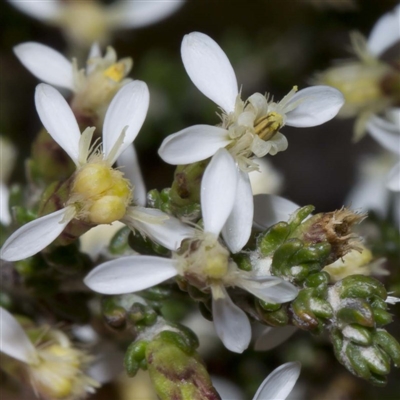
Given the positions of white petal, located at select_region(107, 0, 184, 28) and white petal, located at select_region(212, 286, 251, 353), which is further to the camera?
white petal, located at select_region(107, 0, 184, 28)

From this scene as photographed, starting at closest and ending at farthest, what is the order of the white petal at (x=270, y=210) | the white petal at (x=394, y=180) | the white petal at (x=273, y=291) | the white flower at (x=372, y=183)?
1. the white petal at (x=273, y=291)
2. the white petal at (x=270, y=210)
3. the white petal at (x=394, y=180)
4. the white flower at (x=372, y=183)

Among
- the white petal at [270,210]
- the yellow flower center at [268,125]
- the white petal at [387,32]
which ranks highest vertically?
the yellow flower center at [268,125]

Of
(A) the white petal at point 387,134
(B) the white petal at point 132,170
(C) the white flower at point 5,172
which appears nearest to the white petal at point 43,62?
(B) the white petal at point 132,170

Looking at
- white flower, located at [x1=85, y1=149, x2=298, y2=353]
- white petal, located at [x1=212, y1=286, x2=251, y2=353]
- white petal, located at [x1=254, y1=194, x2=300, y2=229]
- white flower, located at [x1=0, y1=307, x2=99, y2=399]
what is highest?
white flower, located at [x1=85, y1=149, x2=298, y2=353]

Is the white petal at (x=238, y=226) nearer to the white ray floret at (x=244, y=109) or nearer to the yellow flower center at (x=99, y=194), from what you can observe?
the white ray floret at (x=244, y=109)

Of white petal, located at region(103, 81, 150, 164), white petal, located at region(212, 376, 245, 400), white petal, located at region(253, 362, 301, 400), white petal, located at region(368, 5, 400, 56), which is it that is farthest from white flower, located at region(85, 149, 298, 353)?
white petal, located at region(368, 5, 400, 56)

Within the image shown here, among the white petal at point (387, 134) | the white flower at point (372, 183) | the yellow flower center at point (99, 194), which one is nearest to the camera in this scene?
the yellow flower center at point (99, 194)

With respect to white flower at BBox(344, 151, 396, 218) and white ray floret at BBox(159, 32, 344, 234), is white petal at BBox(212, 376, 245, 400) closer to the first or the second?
white flower at BBox(344, 151, 396, 218)

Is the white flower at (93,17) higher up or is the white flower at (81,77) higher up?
the white flower at (81,77)

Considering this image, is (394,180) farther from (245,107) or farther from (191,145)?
(191,145)
